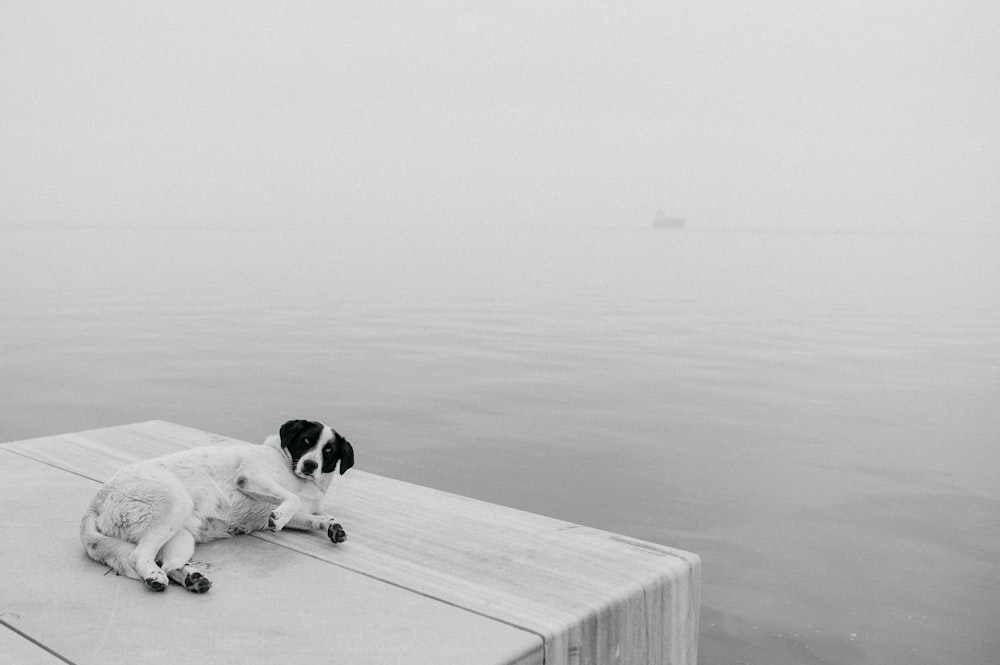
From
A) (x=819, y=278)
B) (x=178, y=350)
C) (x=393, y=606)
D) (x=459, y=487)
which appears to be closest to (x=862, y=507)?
(x=459, y=487)

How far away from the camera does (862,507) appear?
24.2ft

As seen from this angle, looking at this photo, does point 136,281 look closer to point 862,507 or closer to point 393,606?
point 862,507

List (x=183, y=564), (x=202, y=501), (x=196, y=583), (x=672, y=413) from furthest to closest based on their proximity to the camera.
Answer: (x=672, y=413), (x=202, y=501), (x=183, y=564), (x=196, y=583)

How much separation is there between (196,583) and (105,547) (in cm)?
38

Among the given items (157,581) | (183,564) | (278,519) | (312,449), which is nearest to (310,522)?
→ (278,519)

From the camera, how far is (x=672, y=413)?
10.5 metres

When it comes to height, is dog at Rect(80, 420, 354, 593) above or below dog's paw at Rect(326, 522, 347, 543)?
above

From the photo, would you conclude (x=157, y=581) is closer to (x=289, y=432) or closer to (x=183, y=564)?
(x=183, y=564)

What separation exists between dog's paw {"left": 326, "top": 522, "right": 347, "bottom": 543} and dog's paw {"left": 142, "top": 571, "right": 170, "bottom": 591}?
0.55 metres

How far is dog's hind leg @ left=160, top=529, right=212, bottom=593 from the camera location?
8.51 feet

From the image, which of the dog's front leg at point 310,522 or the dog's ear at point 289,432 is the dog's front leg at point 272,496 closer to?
the dog's front leg at point 310,522

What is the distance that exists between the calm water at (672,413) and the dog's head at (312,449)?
8.36 feet

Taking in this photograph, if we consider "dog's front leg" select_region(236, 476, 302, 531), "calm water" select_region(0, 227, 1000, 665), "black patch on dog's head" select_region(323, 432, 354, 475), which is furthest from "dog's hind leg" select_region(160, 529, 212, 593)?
"calm water" select_region(0, 227, 1000, 665)

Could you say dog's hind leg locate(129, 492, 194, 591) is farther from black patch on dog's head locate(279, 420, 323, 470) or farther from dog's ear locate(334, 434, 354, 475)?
dog's ear locate(334, 434, 354, 475)
